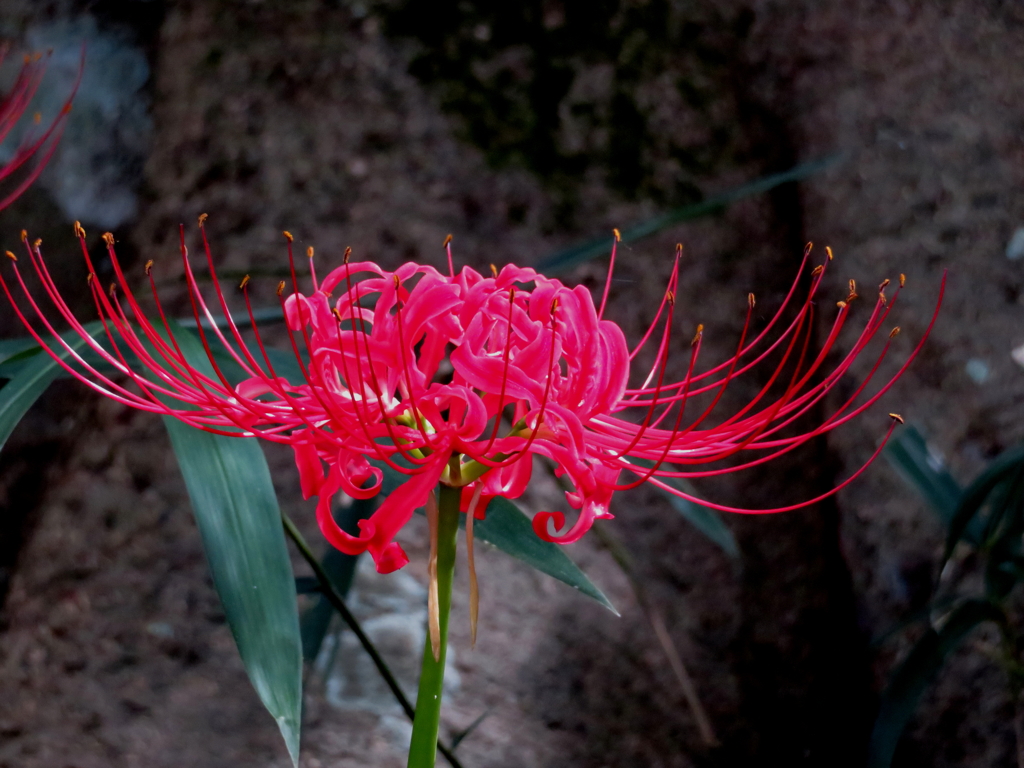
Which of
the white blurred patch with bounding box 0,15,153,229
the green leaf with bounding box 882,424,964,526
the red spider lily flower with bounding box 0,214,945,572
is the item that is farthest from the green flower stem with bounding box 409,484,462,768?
the white blurred patch with bounding box 0,15,153,229

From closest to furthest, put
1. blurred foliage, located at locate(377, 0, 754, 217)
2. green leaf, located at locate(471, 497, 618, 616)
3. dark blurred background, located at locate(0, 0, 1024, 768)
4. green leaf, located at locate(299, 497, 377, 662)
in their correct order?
green leaf, located at locate(471, 497, 618, 616)
green leaf, located at locate(299, 497, 377, 662)
dark blurred background, located at locate(0, 0, 1024, 768)
blurred foliage, located at locate(377, 0, 754, 217)

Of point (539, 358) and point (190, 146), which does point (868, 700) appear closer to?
point (539, 358)

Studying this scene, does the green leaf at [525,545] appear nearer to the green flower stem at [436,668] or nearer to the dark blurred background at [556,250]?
the green flower stem at [436,668]

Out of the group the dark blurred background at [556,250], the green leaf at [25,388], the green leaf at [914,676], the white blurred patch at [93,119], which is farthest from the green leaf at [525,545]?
the white blurred patch at [93,119]

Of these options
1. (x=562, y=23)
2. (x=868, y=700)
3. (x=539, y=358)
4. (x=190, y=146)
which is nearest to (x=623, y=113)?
(x=562, y=23)

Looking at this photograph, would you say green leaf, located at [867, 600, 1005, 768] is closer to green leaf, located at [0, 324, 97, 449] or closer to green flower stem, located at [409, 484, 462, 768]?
green flower stem, located at [409, 484, 462, 768]

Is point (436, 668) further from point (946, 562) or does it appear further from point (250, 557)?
point (946, 562)
